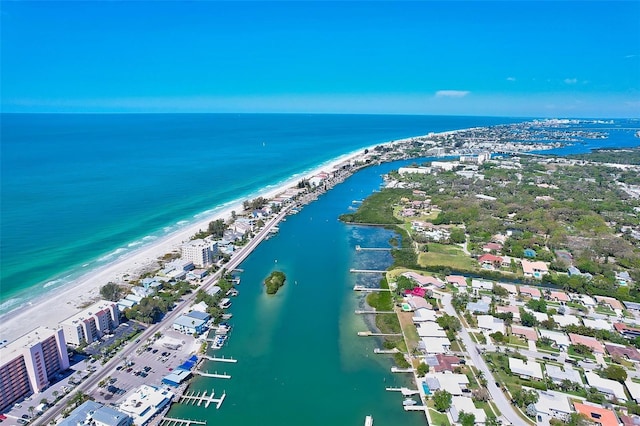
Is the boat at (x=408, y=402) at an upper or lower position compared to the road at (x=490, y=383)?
lower

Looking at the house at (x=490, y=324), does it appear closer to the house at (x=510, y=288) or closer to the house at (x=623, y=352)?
the house at (x=510, y=288)

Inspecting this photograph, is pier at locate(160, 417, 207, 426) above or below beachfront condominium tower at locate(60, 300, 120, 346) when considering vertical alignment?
below

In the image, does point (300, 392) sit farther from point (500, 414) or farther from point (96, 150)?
point (96, 150)

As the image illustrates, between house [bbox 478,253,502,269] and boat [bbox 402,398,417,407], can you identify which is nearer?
boat [bbox 402,398,417,407]

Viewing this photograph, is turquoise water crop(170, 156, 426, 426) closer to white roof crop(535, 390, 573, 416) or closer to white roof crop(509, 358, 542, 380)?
white roof crop(535, 390, 573, 416)

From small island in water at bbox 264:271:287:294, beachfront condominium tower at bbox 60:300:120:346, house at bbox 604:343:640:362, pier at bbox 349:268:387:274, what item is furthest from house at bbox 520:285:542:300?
beachfront condominium tower at bbox 60:300:120:346

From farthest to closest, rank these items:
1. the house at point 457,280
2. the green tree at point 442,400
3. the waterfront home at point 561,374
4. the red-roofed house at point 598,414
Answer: the house at point 457,280
the waterfront home at point 561,374
the green tree at point 442,400
the red-roofed house at point 598,414

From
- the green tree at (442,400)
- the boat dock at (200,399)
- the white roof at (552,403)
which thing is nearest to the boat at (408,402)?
the green tree at (442,400)
